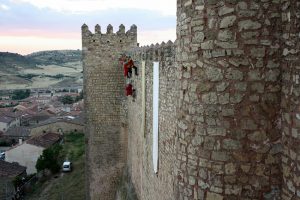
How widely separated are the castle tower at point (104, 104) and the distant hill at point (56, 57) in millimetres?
139831

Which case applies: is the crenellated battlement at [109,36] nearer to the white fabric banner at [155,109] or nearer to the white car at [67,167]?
the white fabric banner at [155,109]

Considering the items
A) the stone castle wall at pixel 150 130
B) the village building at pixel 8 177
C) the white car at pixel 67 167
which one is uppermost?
the stone castle wall at pixel 150 130

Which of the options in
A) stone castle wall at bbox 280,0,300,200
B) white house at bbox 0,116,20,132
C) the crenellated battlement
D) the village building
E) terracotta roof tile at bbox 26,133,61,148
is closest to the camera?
stone castle wall at bbox 280,0,300,200

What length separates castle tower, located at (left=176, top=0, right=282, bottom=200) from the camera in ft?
10.9

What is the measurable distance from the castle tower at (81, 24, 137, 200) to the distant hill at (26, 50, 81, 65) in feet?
459

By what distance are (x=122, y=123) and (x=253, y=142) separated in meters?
11.7

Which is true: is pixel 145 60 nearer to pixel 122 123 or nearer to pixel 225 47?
pixel 122 123

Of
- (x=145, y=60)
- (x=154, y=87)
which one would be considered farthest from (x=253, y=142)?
(x=145, y=60)

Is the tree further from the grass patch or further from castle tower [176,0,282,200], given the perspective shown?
castle tower [176,0,282,200]

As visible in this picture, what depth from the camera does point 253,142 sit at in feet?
11.2

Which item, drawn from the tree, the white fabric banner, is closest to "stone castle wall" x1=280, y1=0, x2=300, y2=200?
the white fabric banner

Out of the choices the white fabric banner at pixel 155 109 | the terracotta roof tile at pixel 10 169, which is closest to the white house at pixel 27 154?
the terracotta roof tile at pixel 10 169

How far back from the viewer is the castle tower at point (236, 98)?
3336 millimetres

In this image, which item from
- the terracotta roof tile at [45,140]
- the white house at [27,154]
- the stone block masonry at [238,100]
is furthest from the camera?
the terracotta roof tile at [45,140]
